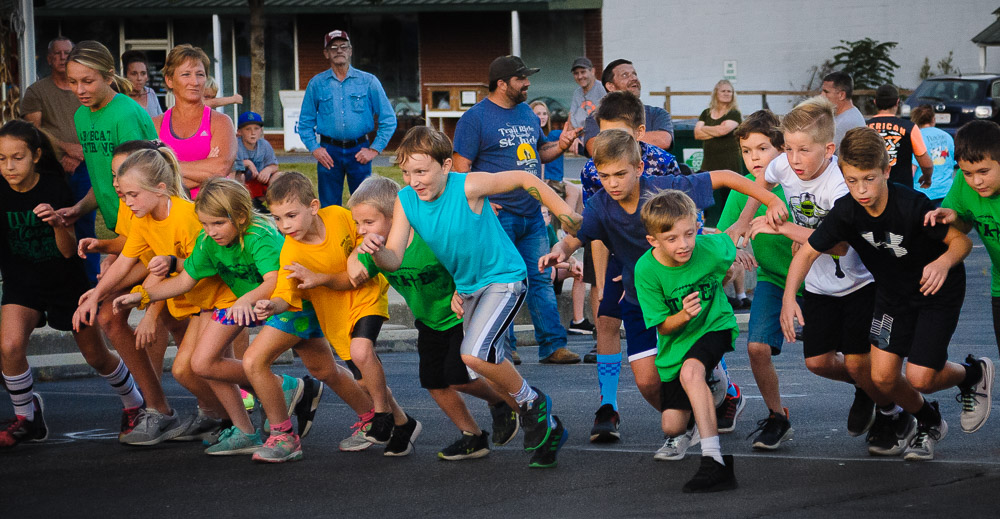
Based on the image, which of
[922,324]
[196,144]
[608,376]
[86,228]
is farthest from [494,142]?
[922,324]

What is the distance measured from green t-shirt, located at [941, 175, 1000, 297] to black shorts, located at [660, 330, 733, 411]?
3.85ft

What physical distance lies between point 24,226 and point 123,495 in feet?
6.57

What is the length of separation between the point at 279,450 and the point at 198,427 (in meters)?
0.94

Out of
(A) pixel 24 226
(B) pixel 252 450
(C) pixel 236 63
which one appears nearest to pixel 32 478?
(B) pixel 252 450

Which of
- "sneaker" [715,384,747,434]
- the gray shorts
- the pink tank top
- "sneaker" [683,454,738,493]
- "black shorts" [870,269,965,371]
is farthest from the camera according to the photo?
the pink tank top

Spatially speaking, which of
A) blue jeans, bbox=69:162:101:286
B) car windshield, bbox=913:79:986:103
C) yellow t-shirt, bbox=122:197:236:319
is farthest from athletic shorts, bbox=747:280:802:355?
car windshield, bbox=913:79:986:103

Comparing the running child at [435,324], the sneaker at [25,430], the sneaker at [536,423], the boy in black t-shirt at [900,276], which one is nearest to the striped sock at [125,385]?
the sneaker at [25,430]

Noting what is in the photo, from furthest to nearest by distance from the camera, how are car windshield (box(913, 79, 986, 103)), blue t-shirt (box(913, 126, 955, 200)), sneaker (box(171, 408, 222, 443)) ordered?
car windshield (box(913, 79, 986, 103)), blue t-shirt (box(913, 126, 955, 200)), sneaker (box(171, 408, 222, 443))

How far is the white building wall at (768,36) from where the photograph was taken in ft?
108

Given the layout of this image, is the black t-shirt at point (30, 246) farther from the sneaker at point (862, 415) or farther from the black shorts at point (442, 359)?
the sneaker at point (862, 415)

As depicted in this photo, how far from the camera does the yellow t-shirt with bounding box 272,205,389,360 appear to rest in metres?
5.85

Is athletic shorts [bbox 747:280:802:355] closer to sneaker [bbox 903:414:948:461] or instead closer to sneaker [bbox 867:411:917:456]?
sneaker [bbox 867:411:917:456]

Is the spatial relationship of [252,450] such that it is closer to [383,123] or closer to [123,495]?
[123,495]

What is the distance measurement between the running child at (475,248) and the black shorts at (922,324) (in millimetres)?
1557
